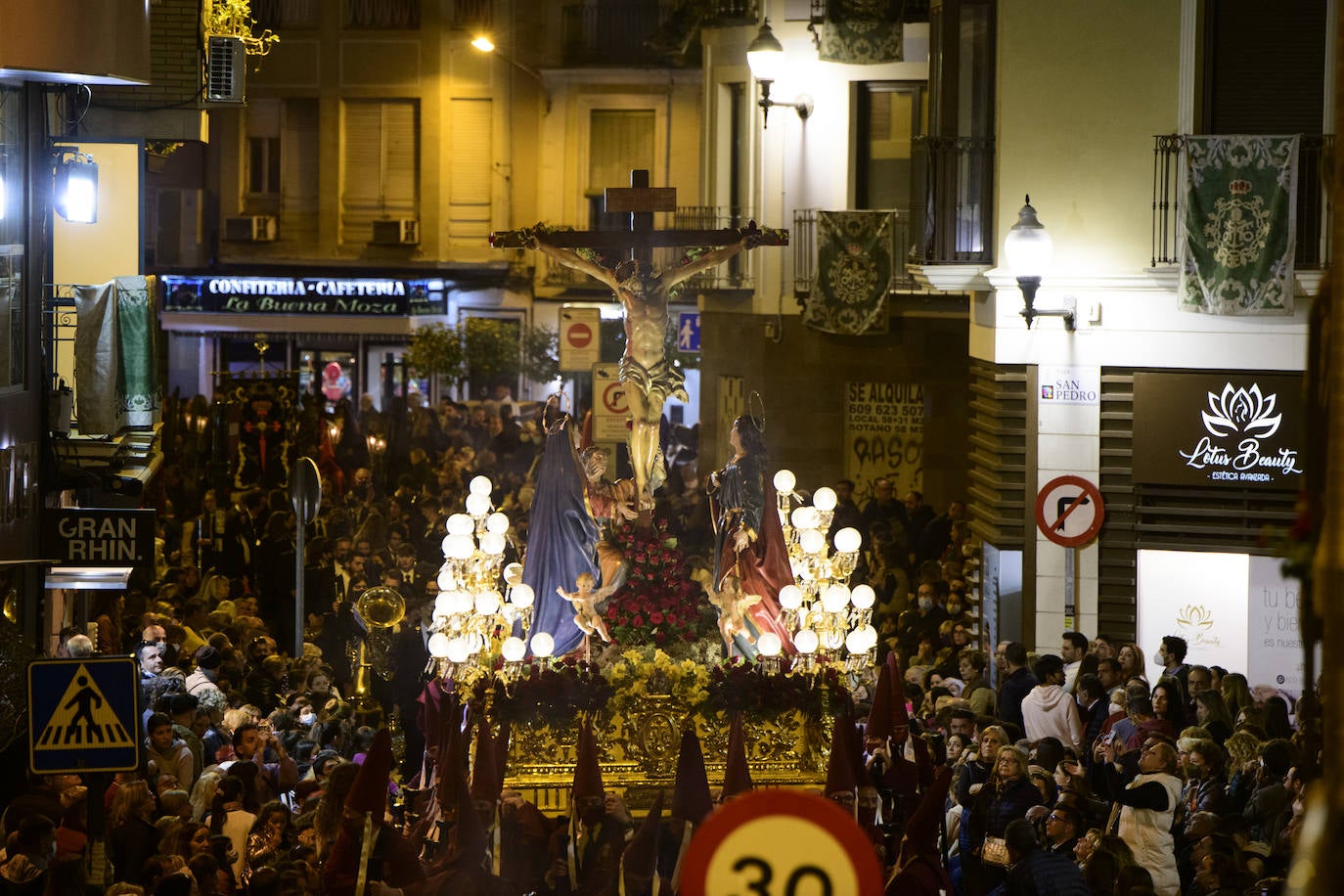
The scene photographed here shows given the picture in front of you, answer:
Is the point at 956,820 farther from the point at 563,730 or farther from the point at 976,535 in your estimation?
the point at 976,535

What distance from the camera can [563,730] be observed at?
12.7 m

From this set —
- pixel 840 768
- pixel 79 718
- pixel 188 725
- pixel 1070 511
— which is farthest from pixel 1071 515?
pixel 79 718

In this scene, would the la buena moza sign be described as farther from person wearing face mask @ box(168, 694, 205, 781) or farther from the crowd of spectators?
person wearing face mask @ box(168, 694, 205, 781)

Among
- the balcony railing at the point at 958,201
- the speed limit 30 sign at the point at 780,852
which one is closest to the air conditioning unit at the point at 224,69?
the balcony railing at the point at 958,201

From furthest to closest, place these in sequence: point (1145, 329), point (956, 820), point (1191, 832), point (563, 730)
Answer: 1. point (1145, 329)
2. point (563, 730)
3. point (956, 820)
4. point (1191, 832)

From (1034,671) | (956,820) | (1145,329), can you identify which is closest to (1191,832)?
(956,820)

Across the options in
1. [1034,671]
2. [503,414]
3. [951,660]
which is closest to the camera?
[1034,671]

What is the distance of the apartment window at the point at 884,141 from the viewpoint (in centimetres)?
2508

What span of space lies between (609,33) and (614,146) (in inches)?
85.3

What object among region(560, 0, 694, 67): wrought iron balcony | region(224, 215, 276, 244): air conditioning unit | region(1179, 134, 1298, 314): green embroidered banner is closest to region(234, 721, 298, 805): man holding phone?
region(1179, 134, 1298, 314): green embroidered banner

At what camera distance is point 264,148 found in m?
40.3

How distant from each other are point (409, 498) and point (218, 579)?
452 centimetres

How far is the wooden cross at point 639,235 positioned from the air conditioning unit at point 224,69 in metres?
5.20

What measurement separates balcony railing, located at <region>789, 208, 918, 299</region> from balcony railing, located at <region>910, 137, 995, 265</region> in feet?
18.0
